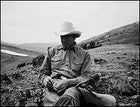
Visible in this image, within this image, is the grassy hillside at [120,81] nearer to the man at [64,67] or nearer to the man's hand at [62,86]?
the man at [64,67]

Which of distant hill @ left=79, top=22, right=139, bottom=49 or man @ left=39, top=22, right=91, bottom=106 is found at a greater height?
distant hill @ left=79, top=22, right=139, bottom=49

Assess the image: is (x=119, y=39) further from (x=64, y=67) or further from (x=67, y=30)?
(x=64, y=67)

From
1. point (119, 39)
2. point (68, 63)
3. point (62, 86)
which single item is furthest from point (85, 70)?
point (119, 39)

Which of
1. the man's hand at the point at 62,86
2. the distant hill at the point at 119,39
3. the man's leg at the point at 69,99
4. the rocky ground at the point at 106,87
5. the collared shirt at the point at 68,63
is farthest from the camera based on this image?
the distant hill at the point at 119,39

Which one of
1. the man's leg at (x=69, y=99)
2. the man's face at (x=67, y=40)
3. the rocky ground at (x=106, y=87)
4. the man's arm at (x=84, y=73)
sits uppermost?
the man's face at (x=67, y=40)

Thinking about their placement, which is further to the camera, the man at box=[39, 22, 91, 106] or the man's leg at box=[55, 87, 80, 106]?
the man at box=[39, 22, 91, 106]

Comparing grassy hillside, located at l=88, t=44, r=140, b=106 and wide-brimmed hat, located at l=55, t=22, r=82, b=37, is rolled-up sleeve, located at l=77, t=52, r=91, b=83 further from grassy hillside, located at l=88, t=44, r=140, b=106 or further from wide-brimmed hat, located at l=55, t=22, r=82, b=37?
grassy hillside, located at l=88, t=44, r=140, b=106

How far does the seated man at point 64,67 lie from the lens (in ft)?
11.1

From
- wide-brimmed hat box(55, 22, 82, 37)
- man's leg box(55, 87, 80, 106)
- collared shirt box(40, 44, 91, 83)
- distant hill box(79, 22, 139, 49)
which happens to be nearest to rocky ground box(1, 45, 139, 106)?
collared shirt box(40, 44, 91, 83)

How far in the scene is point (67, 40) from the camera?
3814mm

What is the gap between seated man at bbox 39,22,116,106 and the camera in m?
3.38

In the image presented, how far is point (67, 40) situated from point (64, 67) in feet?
1.68

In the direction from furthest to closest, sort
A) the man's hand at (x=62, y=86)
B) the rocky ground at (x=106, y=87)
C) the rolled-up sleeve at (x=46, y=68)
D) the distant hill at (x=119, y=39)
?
the distant hill at (x=119, y=39)
the rocky ground at (x=106, y=87)
the rolled-up sleeve at (x=46, y=68)
the man's hand at (x=62, y=86)

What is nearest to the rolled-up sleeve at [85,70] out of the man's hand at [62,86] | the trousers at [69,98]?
the man's hand at [62,86]
